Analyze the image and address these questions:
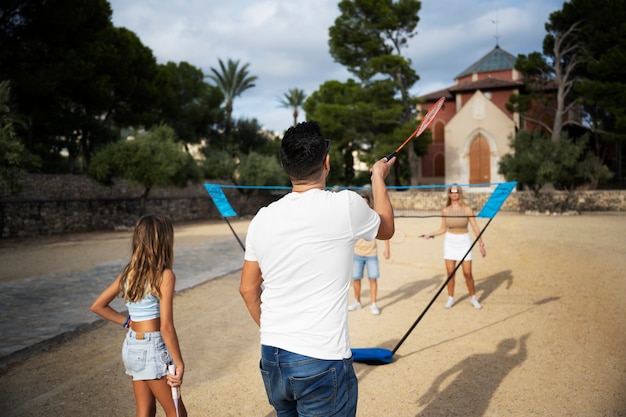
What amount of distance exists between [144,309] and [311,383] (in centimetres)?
143

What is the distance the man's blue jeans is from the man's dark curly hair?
781 millimetres

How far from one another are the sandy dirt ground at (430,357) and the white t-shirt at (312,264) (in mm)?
2429

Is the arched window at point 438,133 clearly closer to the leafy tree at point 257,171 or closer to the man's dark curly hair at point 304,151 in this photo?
the leafy tree at point 257,171

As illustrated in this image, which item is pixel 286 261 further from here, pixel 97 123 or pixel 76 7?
pixel 97 123

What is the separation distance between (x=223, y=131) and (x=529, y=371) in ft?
148

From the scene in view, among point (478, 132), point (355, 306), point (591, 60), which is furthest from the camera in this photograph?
point (478, 132)

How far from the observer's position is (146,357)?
285 centimetres

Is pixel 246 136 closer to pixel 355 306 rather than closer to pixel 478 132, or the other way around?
pixel 478 132

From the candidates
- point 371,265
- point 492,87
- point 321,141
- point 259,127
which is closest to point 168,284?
point 321,141

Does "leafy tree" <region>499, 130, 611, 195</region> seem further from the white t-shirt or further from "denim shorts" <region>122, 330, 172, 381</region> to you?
the white t-shirt

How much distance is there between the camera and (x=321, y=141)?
2.06 metres

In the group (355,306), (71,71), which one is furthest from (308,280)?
(71,71)

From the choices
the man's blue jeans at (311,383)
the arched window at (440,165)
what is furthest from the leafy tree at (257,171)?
the man's blue jeans at (311,383)

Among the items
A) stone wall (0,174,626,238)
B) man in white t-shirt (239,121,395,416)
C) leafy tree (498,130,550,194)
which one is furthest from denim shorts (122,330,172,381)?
leafy tree (498,130,550,194)
